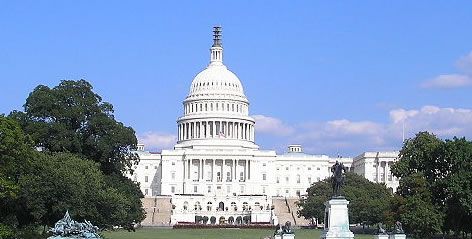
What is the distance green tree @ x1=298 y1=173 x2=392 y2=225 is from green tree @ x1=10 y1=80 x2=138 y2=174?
34.5 metres

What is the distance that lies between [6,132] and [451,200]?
110 ft

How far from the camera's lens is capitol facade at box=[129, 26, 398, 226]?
161500mm

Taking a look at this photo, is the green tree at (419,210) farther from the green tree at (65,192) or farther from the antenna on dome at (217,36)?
the antenna on dome at (217,36)

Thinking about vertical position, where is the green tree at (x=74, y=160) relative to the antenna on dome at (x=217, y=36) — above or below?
below

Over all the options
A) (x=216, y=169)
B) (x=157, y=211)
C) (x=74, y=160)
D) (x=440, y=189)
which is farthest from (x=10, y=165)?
(x=216, y=169)

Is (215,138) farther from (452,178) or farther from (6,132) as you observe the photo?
(6,132)

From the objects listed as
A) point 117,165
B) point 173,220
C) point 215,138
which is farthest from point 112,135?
point 215,138

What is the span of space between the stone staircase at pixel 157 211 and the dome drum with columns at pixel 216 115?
24.5m

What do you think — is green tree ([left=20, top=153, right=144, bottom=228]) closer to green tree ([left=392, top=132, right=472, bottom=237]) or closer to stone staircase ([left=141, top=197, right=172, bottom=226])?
green tree ([left=392, top=132, right=472, bottom=237])

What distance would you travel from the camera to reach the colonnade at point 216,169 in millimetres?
173875

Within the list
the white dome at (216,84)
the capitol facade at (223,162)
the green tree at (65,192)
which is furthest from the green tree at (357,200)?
the white dome at (216,84)

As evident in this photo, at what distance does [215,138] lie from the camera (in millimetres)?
180375

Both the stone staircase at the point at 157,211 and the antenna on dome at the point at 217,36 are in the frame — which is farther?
the antenna on dome at the point at 217,36

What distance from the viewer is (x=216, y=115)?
181250 mm
